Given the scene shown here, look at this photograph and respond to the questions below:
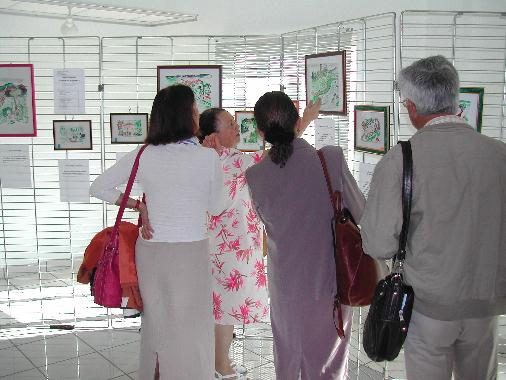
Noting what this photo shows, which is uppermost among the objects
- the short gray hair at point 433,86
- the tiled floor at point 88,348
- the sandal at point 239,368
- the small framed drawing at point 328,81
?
the small framed drawing at point 328,81

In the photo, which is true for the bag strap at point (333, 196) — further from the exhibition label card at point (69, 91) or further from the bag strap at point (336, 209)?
the exhibition label card at point (69, 91)

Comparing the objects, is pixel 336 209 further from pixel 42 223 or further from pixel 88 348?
pixel 42 223

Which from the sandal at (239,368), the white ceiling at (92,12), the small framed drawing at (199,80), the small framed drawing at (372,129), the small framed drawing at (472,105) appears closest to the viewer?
the small framed drawing at (472,105)

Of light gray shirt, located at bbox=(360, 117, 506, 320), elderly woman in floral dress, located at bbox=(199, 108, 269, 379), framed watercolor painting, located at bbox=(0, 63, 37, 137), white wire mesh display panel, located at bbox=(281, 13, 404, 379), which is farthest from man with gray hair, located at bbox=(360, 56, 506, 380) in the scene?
framed watercolor painting, located at bbox=(0, 63, 37, 137)

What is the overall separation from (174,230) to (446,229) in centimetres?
118

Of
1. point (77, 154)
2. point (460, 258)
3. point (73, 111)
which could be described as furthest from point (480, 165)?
point (77, 154)

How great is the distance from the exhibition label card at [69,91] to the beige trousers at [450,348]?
10.1 feet

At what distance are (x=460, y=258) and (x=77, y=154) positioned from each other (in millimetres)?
5954

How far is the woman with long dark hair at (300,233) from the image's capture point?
7.71 feet

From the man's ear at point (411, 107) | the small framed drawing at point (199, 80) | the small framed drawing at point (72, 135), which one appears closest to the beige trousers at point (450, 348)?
the man's ear at point (411, 107)

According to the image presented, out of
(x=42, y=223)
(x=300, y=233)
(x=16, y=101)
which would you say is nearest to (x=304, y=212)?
(x=300, y=233)

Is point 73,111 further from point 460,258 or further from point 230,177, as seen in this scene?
point 460,258

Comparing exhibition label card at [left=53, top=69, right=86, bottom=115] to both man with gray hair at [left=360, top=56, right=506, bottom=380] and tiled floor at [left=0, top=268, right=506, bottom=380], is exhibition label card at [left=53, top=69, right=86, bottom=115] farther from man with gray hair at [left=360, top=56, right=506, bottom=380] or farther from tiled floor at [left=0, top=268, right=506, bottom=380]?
man with gray hair at [left=360, top=56, right=506, bottom=380]

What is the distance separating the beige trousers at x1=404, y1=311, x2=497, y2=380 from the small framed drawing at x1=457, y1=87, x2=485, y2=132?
136 centimetres
